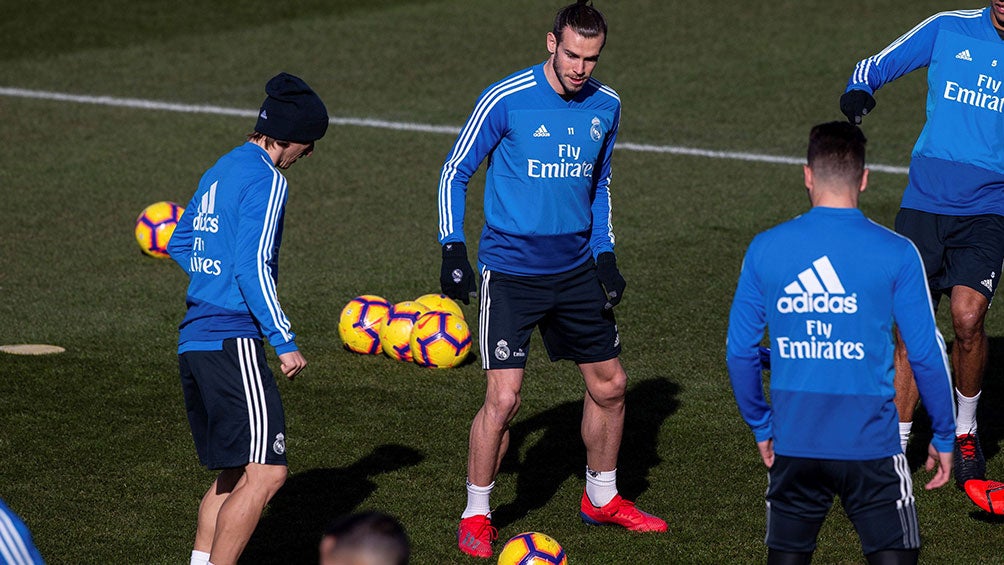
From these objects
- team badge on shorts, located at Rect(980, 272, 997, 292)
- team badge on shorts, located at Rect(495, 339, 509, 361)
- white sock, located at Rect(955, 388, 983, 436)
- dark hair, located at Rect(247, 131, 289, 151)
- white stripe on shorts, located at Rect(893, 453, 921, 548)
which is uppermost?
dark hair, located at Rect(247, 131, 289, 151)

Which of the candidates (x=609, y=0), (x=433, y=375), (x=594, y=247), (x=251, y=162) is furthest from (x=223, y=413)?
(x=609, y=0)

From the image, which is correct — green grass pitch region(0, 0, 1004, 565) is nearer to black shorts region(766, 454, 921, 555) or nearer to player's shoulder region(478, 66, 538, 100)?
black shorts region(766, 454, 921, 555)

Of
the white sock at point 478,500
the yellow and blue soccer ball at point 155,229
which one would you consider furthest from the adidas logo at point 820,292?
the yellow and blue soccer ball at point 155,229

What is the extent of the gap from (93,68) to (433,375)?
13477 millimetres

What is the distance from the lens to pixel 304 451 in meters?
8.70

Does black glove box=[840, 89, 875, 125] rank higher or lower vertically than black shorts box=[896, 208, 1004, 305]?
higher

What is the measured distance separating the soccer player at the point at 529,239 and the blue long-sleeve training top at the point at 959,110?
202 centimetres

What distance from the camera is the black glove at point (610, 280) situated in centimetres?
743

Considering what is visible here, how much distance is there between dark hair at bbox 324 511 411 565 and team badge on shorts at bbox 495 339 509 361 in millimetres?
3069

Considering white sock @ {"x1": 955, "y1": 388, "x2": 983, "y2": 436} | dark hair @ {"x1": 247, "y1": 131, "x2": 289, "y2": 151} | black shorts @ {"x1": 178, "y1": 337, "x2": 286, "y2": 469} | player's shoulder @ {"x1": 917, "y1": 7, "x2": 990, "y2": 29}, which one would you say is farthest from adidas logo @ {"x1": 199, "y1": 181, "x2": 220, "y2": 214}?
white sock @ {"x1": 955, "y1": 388, "x2": 983, "y2": 436}

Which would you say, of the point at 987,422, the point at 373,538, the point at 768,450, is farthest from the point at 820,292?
the point at 987,422

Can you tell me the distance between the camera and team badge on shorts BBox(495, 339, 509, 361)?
728cm

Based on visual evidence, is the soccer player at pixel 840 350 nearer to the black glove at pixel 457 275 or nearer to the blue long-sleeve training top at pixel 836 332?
the blue long-sleeve training top at pixel 836 332

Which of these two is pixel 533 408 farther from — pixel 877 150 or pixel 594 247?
pixel 877 150
